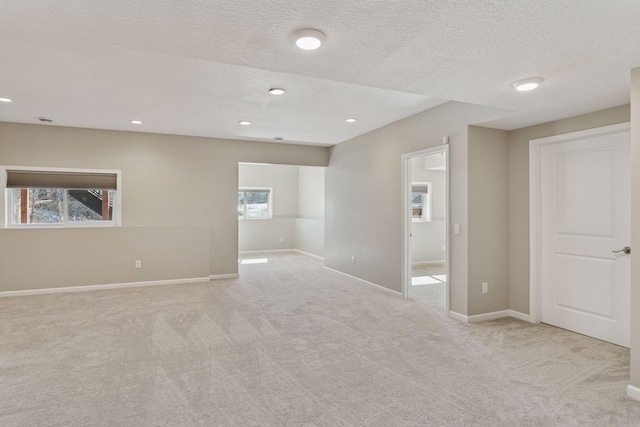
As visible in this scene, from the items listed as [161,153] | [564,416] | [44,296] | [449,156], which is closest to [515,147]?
[449,156]

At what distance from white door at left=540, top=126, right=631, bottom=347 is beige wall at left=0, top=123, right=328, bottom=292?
4.51 metres

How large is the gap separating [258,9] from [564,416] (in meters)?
2.87

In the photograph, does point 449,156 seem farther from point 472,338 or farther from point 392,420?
point 392,420

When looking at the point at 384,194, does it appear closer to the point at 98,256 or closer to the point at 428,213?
the point at 428,213

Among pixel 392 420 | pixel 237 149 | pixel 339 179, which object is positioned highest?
pixel 237 149

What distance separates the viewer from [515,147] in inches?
161

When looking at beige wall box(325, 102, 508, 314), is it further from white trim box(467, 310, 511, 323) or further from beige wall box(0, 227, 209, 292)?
beige wall box(0, 227, 209, 292)

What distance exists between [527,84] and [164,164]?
5.39 meters

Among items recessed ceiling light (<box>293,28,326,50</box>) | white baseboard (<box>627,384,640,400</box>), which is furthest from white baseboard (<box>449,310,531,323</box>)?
recessed ceiling light (<box>293,28,326,50</box>)

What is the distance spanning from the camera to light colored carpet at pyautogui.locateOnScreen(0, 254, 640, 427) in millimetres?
2172

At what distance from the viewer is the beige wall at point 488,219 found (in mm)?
3953

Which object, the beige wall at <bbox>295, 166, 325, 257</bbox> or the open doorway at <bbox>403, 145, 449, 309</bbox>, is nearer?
the open doorway at <bbox>403, 145, 449, 309</bbox>

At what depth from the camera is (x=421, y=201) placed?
8297 mm

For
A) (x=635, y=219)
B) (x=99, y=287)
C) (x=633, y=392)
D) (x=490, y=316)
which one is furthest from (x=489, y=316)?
(x=99, y=287)
